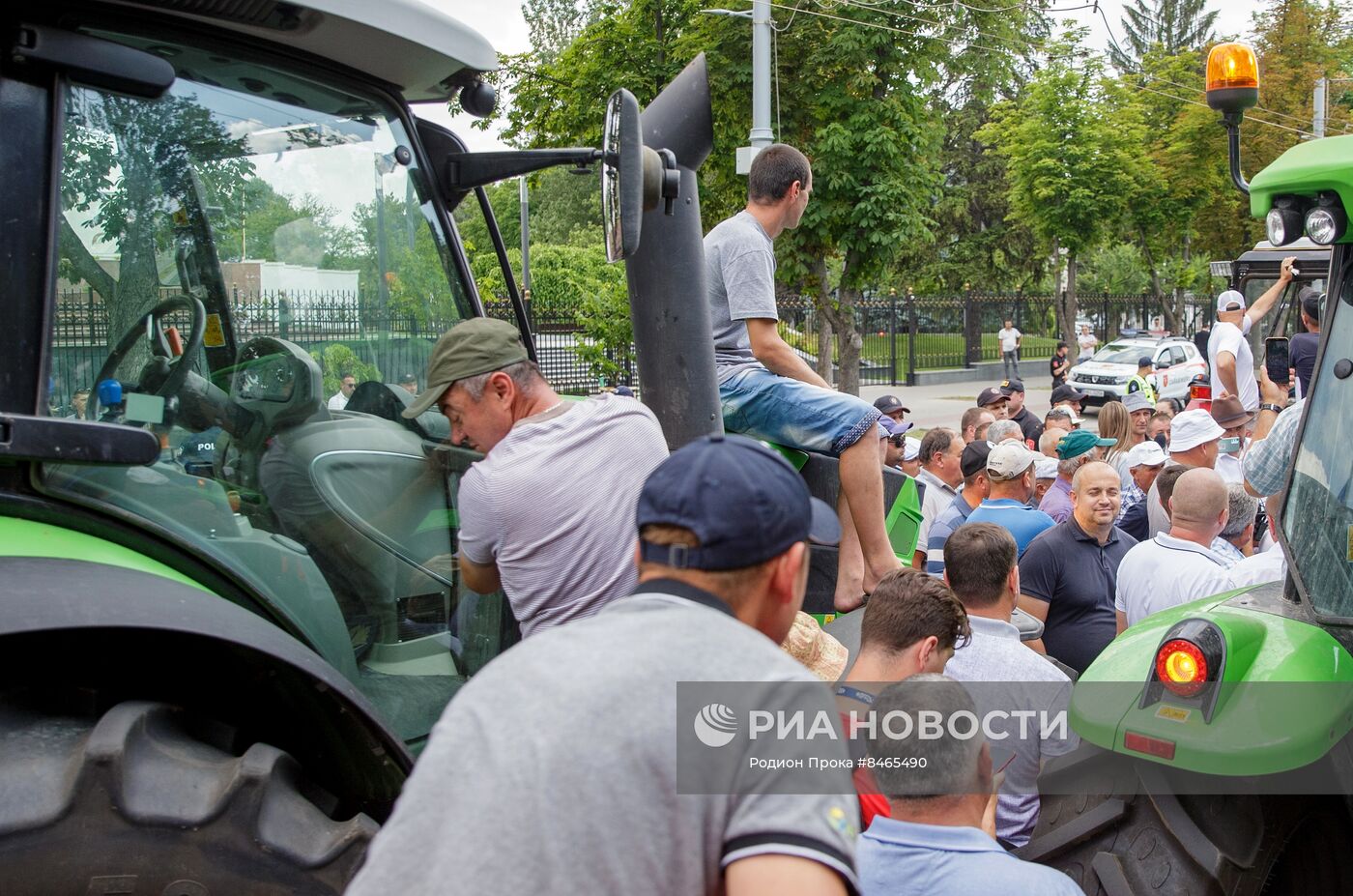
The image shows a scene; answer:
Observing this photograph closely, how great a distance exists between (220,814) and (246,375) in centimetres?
105

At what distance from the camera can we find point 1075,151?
26.5m

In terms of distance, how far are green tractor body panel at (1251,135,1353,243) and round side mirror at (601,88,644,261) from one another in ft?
5.29

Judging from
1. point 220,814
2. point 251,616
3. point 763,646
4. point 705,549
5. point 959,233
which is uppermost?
point 959,233

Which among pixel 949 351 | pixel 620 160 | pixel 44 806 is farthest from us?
pixel 949 351

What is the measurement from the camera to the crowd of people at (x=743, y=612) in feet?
4.62

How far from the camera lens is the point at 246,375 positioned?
2.86m

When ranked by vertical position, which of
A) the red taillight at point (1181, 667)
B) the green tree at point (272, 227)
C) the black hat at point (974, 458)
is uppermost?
the green tree at point (272, 227)

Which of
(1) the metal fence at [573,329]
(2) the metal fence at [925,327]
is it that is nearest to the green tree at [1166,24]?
(1) the metal fence at [573,329]

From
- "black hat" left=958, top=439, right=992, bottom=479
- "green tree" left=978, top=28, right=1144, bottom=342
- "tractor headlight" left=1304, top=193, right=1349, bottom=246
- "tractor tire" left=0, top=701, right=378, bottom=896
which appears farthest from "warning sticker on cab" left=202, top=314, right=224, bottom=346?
"green tree" left=978, top=28, right=1144, bottom=342

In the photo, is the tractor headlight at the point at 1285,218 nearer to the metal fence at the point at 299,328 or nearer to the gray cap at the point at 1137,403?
the metal fence at the point at 299,328

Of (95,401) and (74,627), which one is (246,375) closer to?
(95,401)

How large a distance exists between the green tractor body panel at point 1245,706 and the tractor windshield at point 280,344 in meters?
1.62

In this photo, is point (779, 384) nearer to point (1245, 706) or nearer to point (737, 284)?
point (737, 284)

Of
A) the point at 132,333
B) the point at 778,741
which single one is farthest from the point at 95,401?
the point at 778,741
